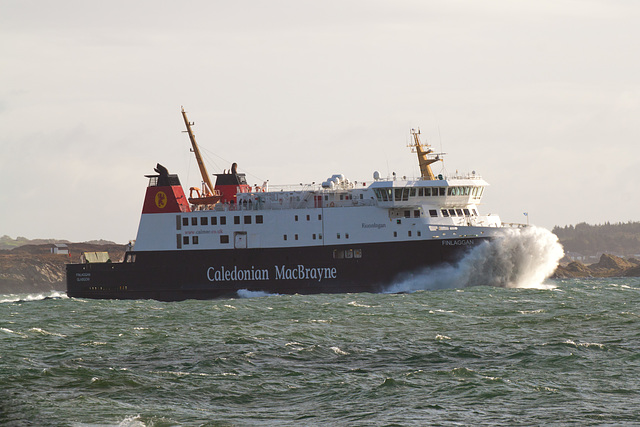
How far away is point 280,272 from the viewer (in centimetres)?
4806

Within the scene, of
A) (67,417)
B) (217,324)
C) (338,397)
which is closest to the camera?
(67,417)

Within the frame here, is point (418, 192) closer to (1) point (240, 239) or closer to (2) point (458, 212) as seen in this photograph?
(2) point (458, 212)

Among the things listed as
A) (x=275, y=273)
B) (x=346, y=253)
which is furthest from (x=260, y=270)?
(x=346, y=253)

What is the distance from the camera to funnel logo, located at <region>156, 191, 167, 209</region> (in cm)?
5125

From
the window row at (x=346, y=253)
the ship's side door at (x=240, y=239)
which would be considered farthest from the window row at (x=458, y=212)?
the ship's side door at (x=240, y=239)

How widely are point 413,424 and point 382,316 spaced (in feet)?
56.6

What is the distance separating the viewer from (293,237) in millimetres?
48156

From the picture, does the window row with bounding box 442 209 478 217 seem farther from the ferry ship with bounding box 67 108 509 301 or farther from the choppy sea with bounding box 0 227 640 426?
the choppy sea with bounding box 0 227 640 426

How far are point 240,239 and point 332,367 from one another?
28097 mm

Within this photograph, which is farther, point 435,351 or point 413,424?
point 435,351

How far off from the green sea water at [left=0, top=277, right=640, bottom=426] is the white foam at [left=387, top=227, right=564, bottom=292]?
28.6 ft

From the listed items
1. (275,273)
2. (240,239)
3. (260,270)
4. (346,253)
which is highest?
(240,239)

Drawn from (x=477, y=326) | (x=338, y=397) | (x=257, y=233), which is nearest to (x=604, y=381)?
(x=338, y=397)

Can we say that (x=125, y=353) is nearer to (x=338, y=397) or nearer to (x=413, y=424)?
(x=338, y=397)
